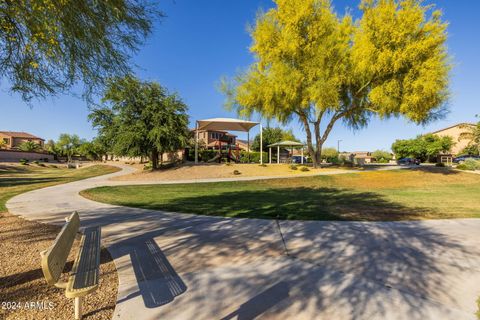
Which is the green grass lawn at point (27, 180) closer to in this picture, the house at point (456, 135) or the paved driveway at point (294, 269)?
the paved driveway at point (294, 269)

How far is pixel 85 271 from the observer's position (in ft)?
9.86

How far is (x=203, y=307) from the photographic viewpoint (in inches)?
113

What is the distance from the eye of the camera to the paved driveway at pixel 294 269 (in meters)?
2.88

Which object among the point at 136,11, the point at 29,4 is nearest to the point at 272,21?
the point at 136,11

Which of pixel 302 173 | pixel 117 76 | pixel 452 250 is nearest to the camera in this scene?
pixel 452 250

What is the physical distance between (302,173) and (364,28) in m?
13.5

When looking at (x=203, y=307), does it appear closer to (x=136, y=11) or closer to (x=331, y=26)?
(x=136, y=11)

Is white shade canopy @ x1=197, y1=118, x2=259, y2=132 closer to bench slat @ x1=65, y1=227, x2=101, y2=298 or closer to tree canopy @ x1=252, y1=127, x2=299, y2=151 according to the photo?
bench slat @ x1=65, y1=227, x2=101, y2=298

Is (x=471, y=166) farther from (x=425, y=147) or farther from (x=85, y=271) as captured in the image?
(x=425, y=147)

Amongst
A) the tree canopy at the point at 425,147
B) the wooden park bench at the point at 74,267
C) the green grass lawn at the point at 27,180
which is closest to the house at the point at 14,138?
the green grass lawn at the point at 27,180

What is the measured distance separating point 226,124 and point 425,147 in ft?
204

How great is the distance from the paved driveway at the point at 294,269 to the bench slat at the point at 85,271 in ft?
1.43

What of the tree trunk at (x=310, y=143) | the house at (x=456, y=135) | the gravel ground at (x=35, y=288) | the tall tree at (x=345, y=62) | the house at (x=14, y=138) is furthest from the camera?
the house at (x=14, y=138)

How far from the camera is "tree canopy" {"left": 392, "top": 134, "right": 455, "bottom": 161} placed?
211 ft
